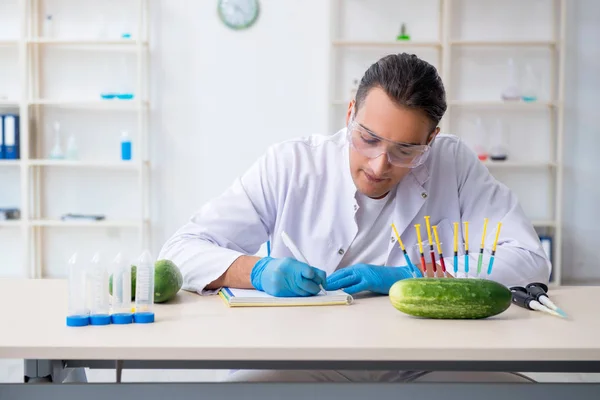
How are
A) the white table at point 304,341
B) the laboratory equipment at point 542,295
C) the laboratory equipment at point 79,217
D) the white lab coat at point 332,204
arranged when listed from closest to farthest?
the white table at point 304,341, the laboratory equipment at point 542,295, the white lab coat at point 332,204, the laboratory equipment at point 79,217

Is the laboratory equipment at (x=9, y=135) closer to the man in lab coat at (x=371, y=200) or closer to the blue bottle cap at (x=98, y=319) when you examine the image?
the man in lab coat at (x=371, y=200)

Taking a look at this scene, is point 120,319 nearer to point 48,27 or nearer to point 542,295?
point 542,295

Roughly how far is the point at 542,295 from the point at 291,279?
1.67ft

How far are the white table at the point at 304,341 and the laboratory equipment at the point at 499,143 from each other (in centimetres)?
345

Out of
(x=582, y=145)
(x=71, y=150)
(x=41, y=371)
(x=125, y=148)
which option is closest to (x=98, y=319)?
(x=41, y=371)

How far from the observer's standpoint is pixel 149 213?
507 centimetres

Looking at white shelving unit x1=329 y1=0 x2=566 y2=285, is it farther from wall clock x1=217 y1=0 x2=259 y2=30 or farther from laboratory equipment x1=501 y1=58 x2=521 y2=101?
wall clock x1=217 y1=0 x2=259 y2=30

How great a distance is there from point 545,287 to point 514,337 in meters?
0.47

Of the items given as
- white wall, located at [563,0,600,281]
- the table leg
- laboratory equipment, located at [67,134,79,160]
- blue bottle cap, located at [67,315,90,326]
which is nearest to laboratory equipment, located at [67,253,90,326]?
blue bottle cap, located at [67,315,90,326]

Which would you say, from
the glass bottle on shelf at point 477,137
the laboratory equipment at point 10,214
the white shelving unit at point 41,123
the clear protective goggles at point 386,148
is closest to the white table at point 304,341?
the clear protective goggles at point 386,148

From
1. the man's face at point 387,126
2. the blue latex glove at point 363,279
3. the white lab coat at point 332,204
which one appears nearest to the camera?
the blue latex glove at point 363,279

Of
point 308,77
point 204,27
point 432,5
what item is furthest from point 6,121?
point 432,5

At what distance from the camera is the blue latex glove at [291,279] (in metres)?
1.55

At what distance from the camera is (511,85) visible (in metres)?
4.93
